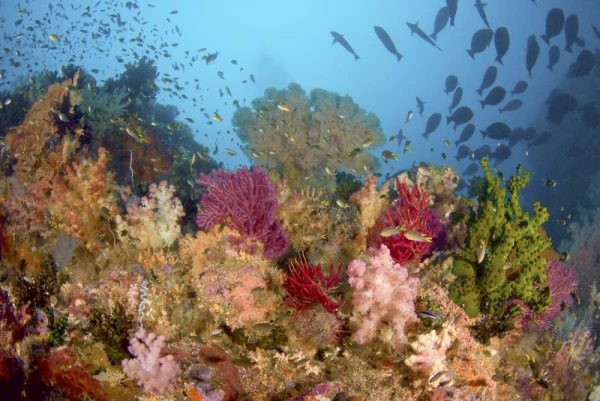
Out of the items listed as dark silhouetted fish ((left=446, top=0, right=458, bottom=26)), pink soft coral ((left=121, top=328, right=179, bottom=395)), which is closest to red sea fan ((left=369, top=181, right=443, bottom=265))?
pink soft coral ((left=121, top=328, right=179, bottom=395))

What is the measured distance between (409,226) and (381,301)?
58.9 inches

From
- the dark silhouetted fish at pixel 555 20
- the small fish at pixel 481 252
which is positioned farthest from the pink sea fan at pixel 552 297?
the dark silhouetted fish at pixel 555 20

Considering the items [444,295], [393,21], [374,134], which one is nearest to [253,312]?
[444,295]

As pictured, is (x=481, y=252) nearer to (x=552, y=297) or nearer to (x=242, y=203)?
(x=552, y=297)

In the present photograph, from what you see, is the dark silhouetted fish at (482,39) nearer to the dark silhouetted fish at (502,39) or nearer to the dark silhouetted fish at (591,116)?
the dark silhouetted fish at (502,39)

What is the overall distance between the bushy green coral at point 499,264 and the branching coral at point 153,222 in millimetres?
4324

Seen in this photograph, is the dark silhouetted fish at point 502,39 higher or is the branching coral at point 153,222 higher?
the dark silhouetted fish at point 502,39

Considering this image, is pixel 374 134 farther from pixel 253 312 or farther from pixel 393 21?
pixel 393 21

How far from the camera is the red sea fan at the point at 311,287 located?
4.78 metres

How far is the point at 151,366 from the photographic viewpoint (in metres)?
4.23

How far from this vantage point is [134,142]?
40.9 feet

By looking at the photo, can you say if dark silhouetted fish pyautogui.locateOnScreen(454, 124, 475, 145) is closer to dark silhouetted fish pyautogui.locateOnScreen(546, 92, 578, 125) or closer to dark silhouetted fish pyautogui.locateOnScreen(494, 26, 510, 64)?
dark silhouetted fish pyautogui.locateOnScreen(494, 26, 510, 64)

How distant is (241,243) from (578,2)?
7083 cm

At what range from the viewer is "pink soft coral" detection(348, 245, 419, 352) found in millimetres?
4645
